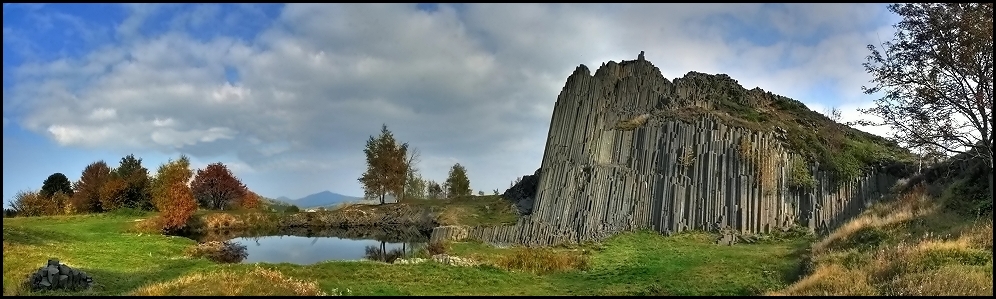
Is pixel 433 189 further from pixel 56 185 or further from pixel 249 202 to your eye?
pixel 56 185

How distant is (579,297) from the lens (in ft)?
49.4

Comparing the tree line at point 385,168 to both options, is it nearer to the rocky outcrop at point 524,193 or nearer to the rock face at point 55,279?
the rocky outcrop at point 524,193

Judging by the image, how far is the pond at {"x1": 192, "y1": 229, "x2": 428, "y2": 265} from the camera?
31.6 meters

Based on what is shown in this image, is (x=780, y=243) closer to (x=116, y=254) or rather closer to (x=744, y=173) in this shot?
(x=744, y=173)

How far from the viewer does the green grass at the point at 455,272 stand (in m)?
15.1

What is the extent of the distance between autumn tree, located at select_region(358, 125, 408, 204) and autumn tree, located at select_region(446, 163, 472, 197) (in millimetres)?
11243


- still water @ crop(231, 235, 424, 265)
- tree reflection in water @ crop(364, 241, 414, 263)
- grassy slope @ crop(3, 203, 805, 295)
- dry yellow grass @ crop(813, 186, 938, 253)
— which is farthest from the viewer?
still water @ crop(231, 235, 424, 265)

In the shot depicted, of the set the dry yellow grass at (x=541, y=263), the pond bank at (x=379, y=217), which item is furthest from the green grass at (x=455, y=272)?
the pond bank at (x=379, y=217)

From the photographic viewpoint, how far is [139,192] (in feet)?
177

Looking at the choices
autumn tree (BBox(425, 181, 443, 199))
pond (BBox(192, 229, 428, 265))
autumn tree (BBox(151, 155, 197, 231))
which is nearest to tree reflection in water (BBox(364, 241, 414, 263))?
pond (BBox(192, 229, 428, 265))

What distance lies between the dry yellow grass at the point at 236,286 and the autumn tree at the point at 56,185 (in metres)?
56.0

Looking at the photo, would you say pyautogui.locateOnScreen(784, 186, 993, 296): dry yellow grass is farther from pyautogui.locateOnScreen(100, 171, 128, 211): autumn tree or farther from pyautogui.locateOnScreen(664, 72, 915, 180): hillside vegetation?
pyautogui.locateOnScreen(100, 171, 128, 211): autumn tree

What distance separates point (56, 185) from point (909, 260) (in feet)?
Answer: 230

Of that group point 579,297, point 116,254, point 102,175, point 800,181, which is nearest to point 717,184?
point 800,181
